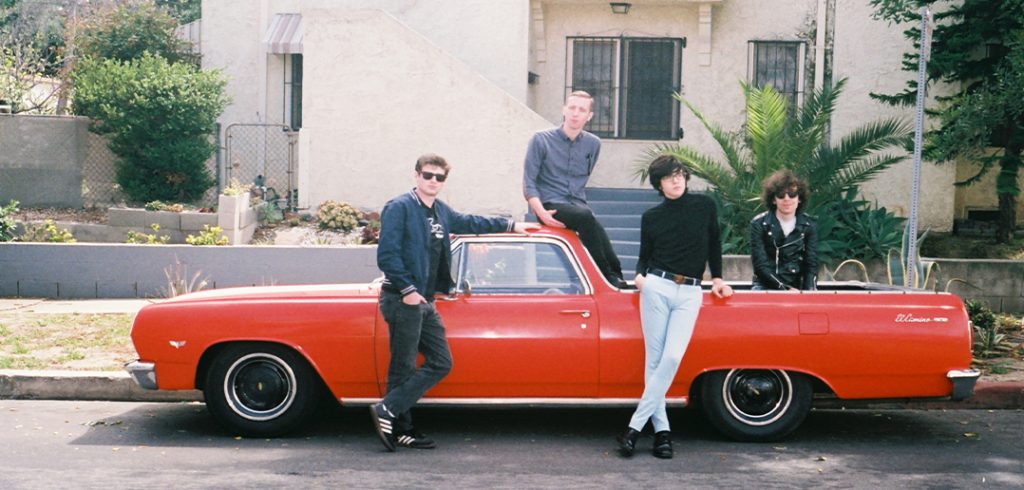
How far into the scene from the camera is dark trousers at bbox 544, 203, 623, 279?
26.1 feet

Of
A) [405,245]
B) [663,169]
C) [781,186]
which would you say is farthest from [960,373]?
[405,245]

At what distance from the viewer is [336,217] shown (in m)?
15.4

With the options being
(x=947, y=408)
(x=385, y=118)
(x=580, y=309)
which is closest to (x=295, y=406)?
(x=580, y=309)

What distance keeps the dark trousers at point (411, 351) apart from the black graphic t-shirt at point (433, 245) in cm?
11

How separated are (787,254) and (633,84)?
970 cm

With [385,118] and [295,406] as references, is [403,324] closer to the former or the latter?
[295,406]

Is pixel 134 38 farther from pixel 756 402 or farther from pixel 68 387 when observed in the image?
pixel 756 402

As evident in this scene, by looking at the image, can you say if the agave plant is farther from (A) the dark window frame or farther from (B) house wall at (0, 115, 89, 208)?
(B) house wall at (0, 115, 89, 208)

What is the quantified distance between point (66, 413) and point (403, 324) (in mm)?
2967

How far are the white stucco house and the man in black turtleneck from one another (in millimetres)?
8169

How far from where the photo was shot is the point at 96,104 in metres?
16.8

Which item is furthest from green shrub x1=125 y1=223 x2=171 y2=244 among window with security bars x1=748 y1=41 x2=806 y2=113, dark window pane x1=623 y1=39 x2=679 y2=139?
window with security bars x1=748 y1=41 x2=806 y2=113

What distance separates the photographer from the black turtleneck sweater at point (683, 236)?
23.8 ft

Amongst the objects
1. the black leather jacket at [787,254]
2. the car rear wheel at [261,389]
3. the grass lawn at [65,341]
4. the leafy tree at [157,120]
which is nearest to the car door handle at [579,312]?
the black leather jacket at [787,254]
